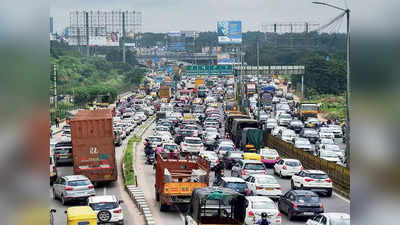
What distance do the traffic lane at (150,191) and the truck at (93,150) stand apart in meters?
1.79

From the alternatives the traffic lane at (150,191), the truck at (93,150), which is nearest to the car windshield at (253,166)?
the traffic lane at (150,191)

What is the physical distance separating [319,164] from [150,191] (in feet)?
30.4

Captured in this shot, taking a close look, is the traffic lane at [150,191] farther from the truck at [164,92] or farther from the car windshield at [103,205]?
the truck at [164,92]

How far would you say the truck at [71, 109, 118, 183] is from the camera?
3231cm

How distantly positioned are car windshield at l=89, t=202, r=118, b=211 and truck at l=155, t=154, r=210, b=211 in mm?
2437

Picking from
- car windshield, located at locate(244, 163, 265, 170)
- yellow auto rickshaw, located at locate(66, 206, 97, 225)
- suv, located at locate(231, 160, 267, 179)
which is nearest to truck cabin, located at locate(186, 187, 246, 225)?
yellow auto rickshaw, located at locate(66, 206, 97, 225)

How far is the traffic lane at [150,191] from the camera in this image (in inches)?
955

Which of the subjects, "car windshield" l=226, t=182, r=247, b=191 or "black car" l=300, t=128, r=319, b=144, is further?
"black car" l=300, t=128, r=319, b=144

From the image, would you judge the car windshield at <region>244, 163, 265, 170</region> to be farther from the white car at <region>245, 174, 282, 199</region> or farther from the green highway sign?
the green highway sign

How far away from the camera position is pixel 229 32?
15438 centimetres

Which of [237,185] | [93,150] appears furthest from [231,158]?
[237,185]
